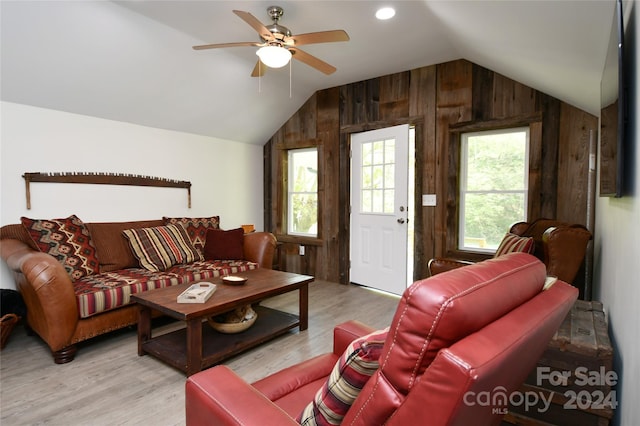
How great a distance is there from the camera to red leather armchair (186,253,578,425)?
586mm

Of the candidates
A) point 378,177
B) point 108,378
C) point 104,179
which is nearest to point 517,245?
point 378,177

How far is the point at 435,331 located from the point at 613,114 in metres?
1.28

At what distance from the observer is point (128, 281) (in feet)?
8.75

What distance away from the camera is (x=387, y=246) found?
13.0ft

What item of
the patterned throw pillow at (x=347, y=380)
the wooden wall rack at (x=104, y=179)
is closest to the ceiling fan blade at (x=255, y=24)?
the patterned throw pillow at (x=347, y=380)

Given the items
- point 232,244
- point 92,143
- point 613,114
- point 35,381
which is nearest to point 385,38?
point 613,114

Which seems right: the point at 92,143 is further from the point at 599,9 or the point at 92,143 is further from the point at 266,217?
the point at 599,9

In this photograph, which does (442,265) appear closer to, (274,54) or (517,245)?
(517,245)

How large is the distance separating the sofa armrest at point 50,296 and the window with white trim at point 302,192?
302 cm

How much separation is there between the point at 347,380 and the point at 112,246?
125 inches

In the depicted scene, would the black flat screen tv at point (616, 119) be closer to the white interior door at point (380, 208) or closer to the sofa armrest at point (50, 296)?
the white interior door at point (380, 208)

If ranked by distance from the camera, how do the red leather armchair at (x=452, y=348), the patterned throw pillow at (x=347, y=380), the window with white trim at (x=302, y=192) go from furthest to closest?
the window with white trim at (x=302, y=192), the patterned throw pillow at (x=347, y=380), the red leather armchair at (x=452, y=348)

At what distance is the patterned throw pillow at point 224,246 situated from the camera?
366 centimetres

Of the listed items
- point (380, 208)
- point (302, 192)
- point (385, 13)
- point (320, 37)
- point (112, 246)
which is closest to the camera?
point (320, 37)
